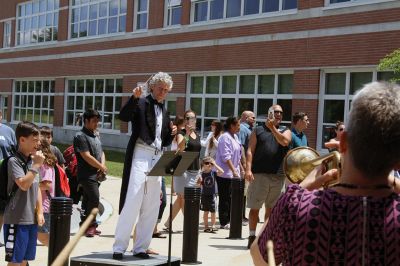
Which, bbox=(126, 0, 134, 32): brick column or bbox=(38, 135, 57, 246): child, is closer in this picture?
bbox=(38, 135, 57, 246): child

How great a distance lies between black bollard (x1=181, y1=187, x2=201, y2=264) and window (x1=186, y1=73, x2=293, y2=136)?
12.7 m

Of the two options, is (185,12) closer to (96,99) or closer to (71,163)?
(96,99)

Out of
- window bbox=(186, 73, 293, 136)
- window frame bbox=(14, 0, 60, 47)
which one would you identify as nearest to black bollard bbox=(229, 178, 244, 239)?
window bbox=(186, 73, 293, 136)

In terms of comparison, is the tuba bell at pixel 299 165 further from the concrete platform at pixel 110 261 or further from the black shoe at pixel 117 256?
the black shoe at pixel 117 256

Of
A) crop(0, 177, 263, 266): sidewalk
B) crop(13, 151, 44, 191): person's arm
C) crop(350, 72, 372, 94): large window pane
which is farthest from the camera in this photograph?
crop(350, 72, 372, 94): large window pane

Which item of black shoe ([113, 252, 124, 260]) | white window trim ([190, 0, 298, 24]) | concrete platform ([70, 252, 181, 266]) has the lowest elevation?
concrete platform ([70, 252, 181, 266])

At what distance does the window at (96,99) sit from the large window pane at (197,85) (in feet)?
16.9

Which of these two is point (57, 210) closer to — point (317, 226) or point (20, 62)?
point (317, 226)

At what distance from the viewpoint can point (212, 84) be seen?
2366cm

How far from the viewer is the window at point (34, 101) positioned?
34.3 metres

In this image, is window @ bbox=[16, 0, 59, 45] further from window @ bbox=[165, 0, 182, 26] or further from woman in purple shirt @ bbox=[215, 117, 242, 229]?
woman in purple shirt @ bbox=[215, 117, 242, 229]

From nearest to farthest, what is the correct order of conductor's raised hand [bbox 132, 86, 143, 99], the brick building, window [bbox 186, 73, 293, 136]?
conductor's raised hand [bbox 132, 86, 143, 99] < the brick building < window [bbox 186, 73, 293, 136]

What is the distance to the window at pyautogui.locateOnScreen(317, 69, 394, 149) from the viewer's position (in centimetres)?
1825

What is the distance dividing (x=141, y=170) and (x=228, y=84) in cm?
1655
